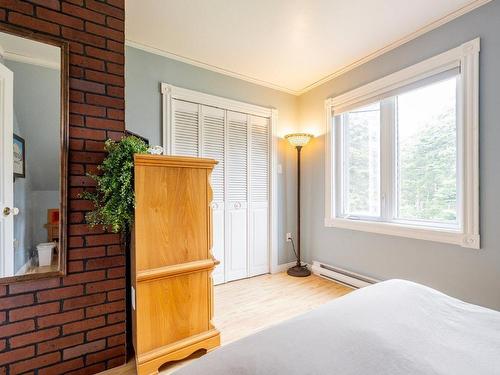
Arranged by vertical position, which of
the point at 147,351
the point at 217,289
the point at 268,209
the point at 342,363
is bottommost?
the point at 217,289

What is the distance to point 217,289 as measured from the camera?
9.08 feet

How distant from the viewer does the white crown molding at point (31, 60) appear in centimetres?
129

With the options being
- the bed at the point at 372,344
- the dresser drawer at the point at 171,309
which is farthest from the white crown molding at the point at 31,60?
the bed at the point at 372,344

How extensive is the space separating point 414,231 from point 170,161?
2.22 metres

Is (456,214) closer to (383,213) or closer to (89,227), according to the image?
Answer: (383,213)

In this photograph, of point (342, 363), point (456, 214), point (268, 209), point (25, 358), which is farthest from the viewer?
point (268, 209)

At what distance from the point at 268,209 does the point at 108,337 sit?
2.20m

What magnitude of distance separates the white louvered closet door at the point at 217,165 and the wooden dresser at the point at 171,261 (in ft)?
3.85

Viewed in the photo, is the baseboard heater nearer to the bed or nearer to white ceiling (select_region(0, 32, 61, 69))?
the bed

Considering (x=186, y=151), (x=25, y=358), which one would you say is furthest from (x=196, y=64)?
(x=25, y=358)

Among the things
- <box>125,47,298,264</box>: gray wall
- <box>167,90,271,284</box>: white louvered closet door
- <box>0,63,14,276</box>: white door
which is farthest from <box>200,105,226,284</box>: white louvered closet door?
<box>0,63,14,276</box>: white door

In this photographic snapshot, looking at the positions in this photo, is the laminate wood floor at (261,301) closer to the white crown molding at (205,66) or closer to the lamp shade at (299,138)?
the lamp shade at (299,138)

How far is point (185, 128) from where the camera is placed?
2.69m

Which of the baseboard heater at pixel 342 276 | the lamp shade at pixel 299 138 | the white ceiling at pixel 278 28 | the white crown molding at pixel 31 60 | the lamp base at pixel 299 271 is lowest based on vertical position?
the lamp base at pixel 299 271
